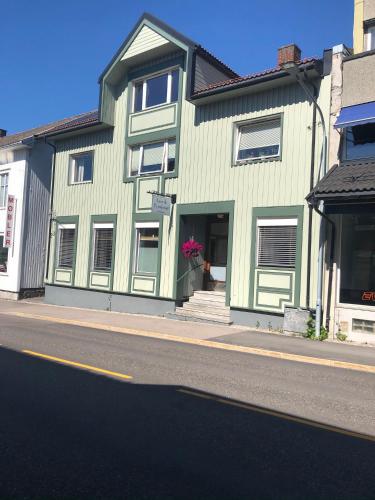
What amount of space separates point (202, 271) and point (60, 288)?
22.3ft

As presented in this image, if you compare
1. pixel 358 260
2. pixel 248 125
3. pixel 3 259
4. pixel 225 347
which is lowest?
pixel 225 347

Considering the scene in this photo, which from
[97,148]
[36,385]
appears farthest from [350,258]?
[97,148]

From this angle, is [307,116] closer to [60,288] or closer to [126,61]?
[126,61]

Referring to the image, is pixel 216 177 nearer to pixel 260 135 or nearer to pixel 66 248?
pixel 260 135

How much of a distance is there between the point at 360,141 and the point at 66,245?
12945mm

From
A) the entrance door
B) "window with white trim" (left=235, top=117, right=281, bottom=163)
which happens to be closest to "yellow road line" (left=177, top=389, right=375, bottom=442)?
"window with white trim" (left=235, top=117, right=281, bottom=163)

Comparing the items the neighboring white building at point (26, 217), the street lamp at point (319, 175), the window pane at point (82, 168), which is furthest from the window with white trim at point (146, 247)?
the neighboring white building at point (26, 217)

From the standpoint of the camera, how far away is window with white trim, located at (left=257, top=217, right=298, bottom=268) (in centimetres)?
1386

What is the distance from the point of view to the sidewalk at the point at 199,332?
420 inches

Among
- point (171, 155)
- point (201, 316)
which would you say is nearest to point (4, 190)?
point (171, 155)

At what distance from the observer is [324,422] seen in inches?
222

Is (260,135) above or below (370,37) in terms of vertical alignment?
below

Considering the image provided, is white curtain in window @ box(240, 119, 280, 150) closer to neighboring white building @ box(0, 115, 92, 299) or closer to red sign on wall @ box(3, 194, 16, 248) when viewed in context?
neighboring white building @ box(0, 115, 92, 299)

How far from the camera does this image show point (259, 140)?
1491 centimetres
